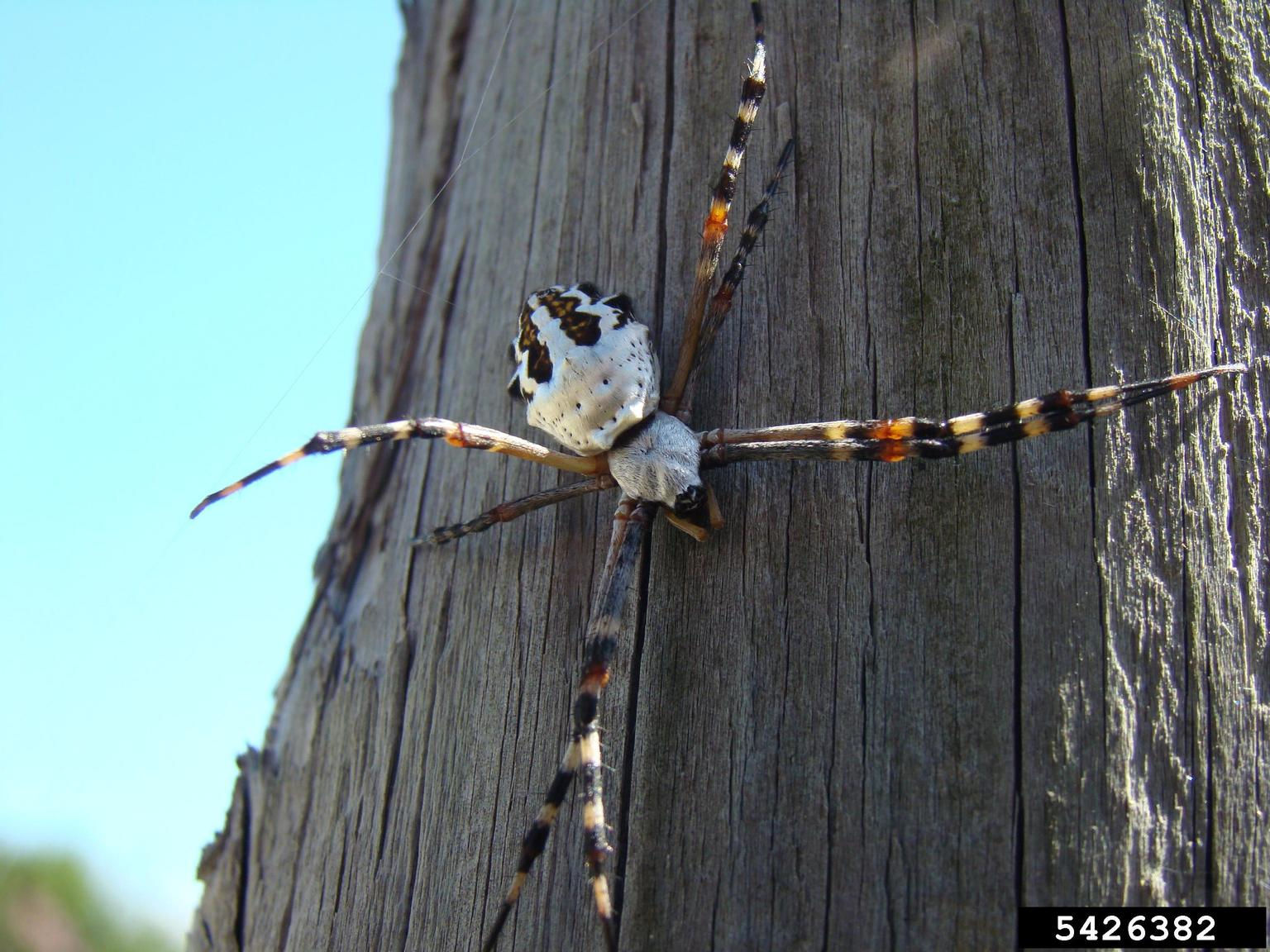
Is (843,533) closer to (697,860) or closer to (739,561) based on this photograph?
(739,561)

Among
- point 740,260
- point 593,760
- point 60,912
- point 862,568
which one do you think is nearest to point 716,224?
point 740,260

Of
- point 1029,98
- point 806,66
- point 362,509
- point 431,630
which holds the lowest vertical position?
point 431,630

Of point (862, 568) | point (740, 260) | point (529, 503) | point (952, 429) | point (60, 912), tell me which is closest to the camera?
point (862, 568)

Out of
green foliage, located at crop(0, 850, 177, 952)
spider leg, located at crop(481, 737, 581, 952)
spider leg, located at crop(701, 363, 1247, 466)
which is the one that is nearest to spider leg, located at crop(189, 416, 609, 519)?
spider leg, located at crop(701, 363, 1247, 466)

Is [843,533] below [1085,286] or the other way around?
below

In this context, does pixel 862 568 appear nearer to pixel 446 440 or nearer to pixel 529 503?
pixel 529 503

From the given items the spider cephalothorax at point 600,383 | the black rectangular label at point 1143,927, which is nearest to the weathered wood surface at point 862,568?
the black rectangular label at point 1143,927

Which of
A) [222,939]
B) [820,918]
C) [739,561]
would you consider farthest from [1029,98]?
[222,939]
